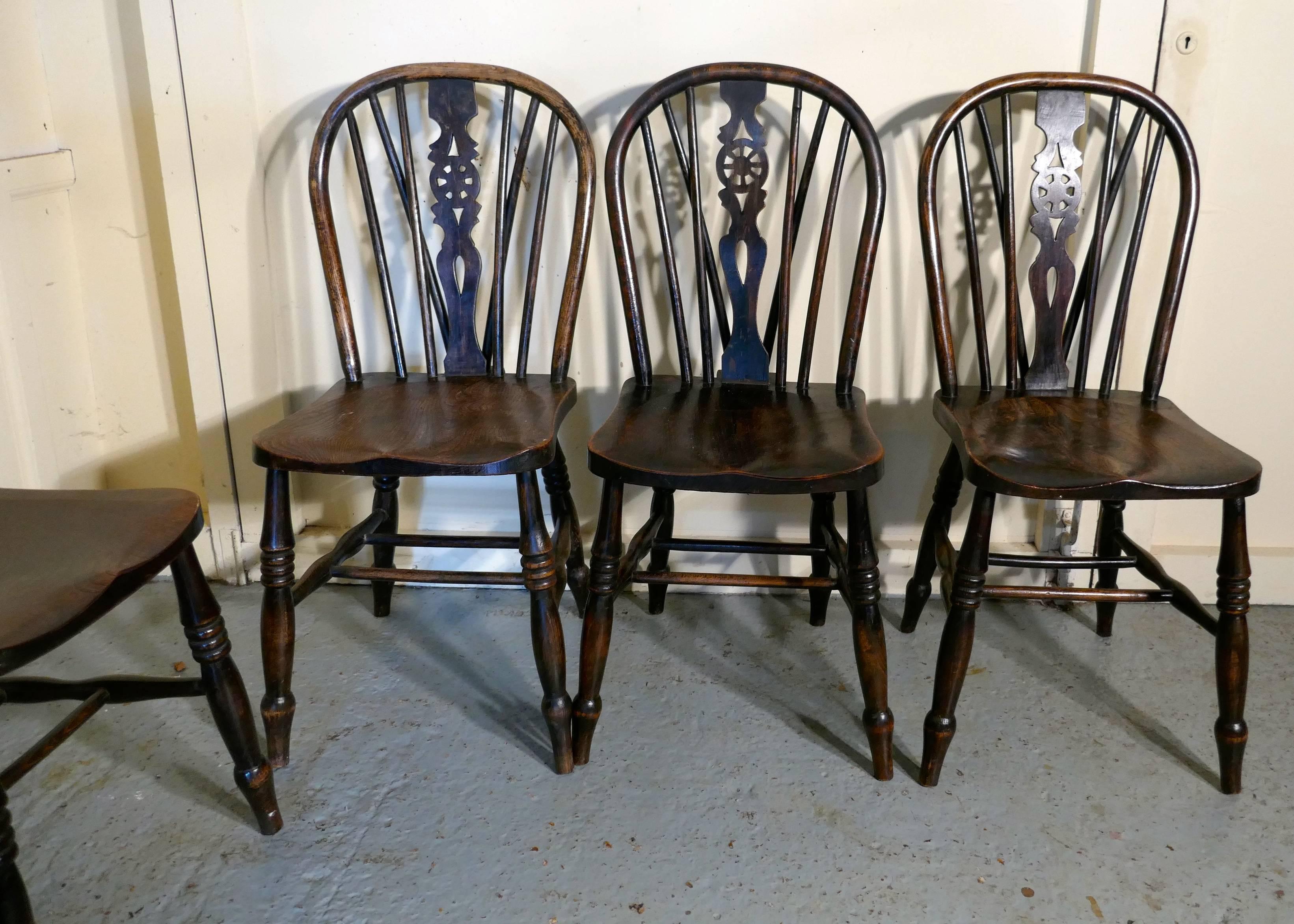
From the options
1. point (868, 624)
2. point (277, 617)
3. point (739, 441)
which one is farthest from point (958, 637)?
point (277, 617)

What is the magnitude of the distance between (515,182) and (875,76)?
25.7 inches

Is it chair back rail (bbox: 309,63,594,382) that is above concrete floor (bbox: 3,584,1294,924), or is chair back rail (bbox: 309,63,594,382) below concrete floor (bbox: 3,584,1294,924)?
above

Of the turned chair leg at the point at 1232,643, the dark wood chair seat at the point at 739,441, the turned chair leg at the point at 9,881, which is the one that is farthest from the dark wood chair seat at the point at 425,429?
the turned chair leg at the point at 1232,643

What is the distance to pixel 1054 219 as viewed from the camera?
65.7 inches

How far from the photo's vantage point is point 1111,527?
70.1 inches

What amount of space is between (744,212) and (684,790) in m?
0.94

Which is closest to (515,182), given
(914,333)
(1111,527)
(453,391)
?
(453,391)

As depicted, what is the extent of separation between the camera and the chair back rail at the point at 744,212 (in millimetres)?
1609

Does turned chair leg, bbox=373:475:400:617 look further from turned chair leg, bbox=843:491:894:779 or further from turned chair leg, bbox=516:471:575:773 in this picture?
turned chair leg, bbox=843:491:894:779

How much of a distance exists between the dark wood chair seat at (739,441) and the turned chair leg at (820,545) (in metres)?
0.21

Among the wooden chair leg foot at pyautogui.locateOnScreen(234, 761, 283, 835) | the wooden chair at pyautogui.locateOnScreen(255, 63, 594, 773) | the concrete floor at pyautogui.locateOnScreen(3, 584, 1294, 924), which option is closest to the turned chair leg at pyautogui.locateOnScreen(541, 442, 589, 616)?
the wooden chair at pyautogui.locateOnScreen(255, 63, 594, 773)

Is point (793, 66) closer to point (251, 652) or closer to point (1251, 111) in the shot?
point (1251, 111)

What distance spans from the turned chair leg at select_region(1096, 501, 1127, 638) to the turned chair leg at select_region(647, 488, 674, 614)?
760mm

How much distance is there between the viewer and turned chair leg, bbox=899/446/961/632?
1.71 m
